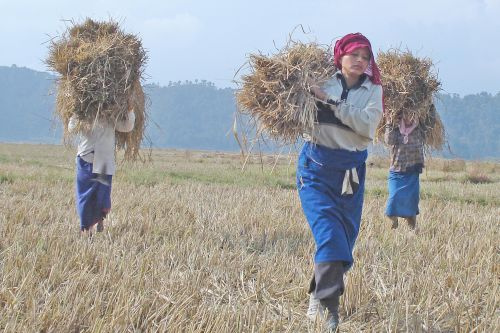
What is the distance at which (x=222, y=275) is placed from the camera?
3869mm

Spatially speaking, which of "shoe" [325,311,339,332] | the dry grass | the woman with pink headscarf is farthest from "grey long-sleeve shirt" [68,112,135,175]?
"shoe" [325,311,339,332]

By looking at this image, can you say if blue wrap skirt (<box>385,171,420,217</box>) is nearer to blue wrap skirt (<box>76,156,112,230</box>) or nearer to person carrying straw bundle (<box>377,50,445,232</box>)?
person carrying straw bundle (<box>377,50,445,232</box>)

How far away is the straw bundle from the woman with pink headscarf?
75 mm

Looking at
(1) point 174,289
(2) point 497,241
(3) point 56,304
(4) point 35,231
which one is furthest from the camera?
(2) point 497,241

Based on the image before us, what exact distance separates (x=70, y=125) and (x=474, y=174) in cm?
1321

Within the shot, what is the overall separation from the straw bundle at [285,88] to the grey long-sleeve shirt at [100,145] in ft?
6.77

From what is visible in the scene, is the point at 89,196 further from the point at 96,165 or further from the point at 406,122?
the point at 406,122

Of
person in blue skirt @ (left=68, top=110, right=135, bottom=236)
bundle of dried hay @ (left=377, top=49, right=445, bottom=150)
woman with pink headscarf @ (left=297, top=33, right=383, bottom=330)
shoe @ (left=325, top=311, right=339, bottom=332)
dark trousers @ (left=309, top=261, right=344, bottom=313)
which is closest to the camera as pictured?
shoe @ (left=325, top=311, right=339, bottom=332)

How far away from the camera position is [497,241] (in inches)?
208

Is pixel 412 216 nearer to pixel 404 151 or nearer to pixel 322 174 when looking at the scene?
pixel 404 151

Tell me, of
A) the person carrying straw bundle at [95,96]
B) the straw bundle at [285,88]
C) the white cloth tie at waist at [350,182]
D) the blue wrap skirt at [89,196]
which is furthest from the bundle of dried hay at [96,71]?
the white cloth tie at waist at [350,182]

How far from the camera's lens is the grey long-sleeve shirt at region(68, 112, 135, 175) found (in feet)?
18.3

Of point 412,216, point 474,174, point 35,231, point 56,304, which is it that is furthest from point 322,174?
point 474,174

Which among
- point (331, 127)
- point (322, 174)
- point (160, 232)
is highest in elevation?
point (331, 127)
